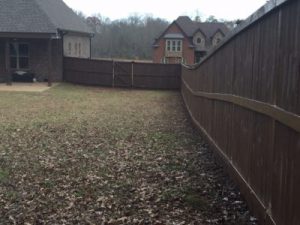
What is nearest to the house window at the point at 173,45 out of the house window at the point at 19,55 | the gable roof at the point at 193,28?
the gable roof at the point at 193,28

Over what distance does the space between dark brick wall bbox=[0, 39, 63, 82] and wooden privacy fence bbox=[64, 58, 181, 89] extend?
121cm

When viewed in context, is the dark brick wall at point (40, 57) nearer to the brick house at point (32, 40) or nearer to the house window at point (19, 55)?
the brick house at point (32, 40)

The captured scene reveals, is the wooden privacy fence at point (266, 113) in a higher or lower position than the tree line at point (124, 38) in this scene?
lower

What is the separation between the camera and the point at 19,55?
101 feet

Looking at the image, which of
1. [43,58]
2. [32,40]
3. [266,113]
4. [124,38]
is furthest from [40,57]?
[124,38]

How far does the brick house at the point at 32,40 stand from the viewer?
93.7ft

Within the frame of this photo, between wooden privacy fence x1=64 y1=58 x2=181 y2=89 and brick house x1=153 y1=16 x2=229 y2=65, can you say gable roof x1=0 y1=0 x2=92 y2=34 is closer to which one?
wooden privacy fence x1=64 y1=58 x2=181 y2=89

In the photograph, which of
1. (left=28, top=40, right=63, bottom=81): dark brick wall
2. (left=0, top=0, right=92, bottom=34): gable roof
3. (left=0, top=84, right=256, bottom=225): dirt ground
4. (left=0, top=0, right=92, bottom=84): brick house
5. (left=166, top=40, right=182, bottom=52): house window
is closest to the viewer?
(left=0, top=84, right=256, bottom=225): dirt ground

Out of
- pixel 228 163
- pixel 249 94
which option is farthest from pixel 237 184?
pixel 249 94

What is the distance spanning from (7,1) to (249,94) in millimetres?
29390

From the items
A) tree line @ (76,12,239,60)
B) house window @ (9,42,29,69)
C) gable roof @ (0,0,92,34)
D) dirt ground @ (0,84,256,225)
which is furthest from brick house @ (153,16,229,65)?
dirt ground @ (0,84,256,225)

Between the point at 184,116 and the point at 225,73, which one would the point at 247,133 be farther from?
the point at 184,116

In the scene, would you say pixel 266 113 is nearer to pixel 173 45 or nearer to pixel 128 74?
pixel 128 74

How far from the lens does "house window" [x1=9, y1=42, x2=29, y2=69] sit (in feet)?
101
